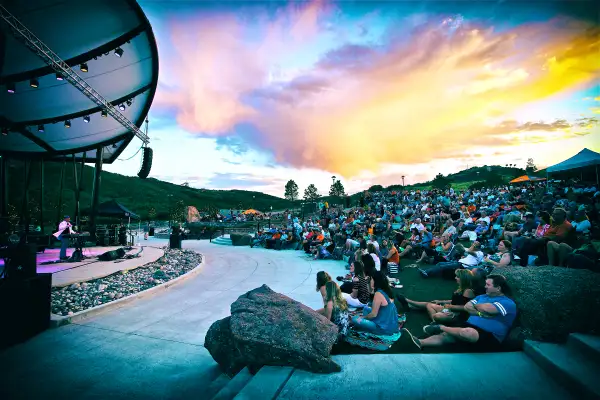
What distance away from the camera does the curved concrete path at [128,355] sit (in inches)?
116

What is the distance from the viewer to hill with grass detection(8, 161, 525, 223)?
5381 cm

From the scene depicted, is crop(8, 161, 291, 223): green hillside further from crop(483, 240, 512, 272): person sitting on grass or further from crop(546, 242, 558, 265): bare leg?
crop(546, 242, 558, 265): bare leg

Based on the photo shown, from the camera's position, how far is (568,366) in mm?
2600

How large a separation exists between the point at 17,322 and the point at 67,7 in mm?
10801

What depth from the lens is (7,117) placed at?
1420 cm

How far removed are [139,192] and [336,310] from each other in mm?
114260

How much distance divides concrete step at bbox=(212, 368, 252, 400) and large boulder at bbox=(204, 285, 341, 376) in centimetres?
10

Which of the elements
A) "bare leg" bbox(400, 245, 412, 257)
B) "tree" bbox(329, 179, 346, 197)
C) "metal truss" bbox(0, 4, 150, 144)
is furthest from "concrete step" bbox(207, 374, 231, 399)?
"tree" bbox(329, 179, 346, 197)

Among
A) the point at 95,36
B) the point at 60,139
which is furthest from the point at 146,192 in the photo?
the point at 95,36

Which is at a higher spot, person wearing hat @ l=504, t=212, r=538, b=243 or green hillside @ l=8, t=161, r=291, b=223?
green hillside @ l=8, t=161, r=291, b=223

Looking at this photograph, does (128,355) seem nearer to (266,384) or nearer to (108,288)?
(266,384)

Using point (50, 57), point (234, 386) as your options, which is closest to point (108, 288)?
point (234, 386)

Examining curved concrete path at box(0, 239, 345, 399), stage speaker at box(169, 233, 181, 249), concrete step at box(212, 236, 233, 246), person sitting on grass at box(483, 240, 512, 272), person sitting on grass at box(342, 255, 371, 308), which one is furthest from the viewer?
concrete step at box(212, 236, 233, 246)

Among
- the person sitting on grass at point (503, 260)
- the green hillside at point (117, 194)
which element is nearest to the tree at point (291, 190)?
the green hillside at point (117, 194)
